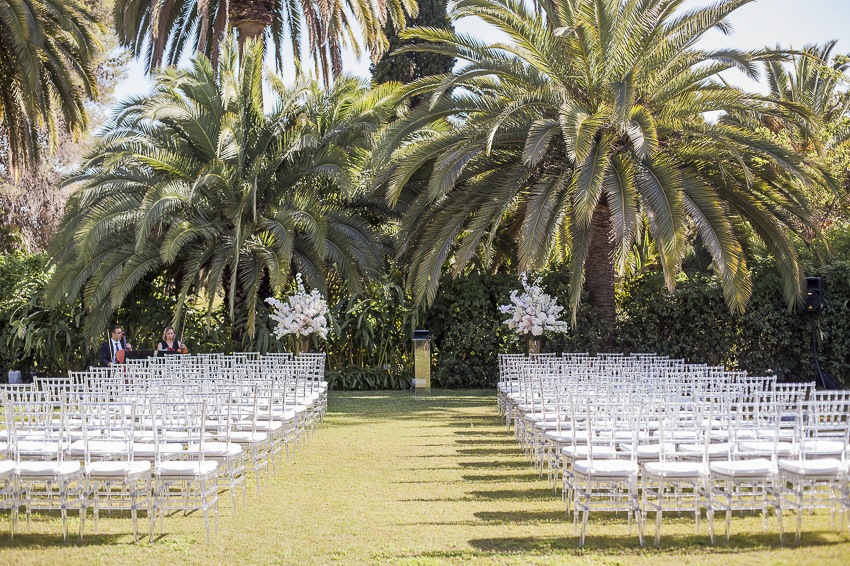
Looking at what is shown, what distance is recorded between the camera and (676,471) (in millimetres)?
5477

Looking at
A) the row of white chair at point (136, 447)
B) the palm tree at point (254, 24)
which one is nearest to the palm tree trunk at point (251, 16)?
the palm tree at point (254, 24)

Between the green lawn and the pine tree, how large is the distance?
18942 mm

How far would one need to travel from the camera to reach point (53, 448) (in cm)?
621

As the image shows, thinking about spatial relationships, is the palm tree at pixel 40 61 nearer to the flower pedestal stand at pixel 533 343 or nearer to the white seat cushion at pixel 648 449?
the flower pedestal stand at pixel 533 343

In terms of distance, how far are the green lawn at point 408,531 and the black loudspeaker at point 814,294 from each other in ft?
30.1

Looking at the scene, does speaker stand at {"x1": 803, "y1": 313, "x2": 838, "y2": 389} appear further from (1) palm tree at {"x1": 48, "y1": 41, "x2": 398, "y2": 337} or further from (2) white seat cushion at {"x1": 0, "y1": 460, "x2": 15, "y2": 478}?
(2) white seat cushion at {"x1": 0, "y1": 460, "x2": 15, "y2": 478}

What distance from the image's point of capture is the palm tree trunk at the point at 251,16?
18.1 meters

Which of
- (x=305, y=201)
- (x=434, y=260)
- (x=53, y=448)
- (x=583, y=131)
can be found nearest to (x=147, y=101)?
(x=305, y=201)

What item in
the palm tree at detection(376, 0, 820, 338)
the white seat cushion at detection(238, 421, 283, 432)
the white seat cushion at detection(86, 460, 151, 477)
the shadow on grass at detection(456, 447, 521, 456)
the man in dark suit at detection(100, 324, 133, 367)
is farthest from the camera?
the man in dark suit at detection(100, 324, 133, 367)

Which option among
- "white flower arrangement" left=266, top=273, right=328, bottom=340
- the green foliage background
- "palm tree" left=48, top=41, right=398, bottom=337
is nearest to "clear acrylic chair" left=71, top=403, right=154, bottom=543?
"white flower arrangement" left=266, top=273, right=328, bottom=340

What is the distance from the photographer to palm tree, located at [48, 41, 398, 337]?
51.2 feet

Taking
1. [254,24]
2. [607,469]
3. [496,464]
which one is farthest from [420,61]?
[607,469]

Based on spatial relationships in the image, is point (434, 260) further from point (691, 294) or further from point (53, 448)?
point (53, 448)

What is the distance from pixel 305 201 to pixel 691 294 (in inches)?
332
